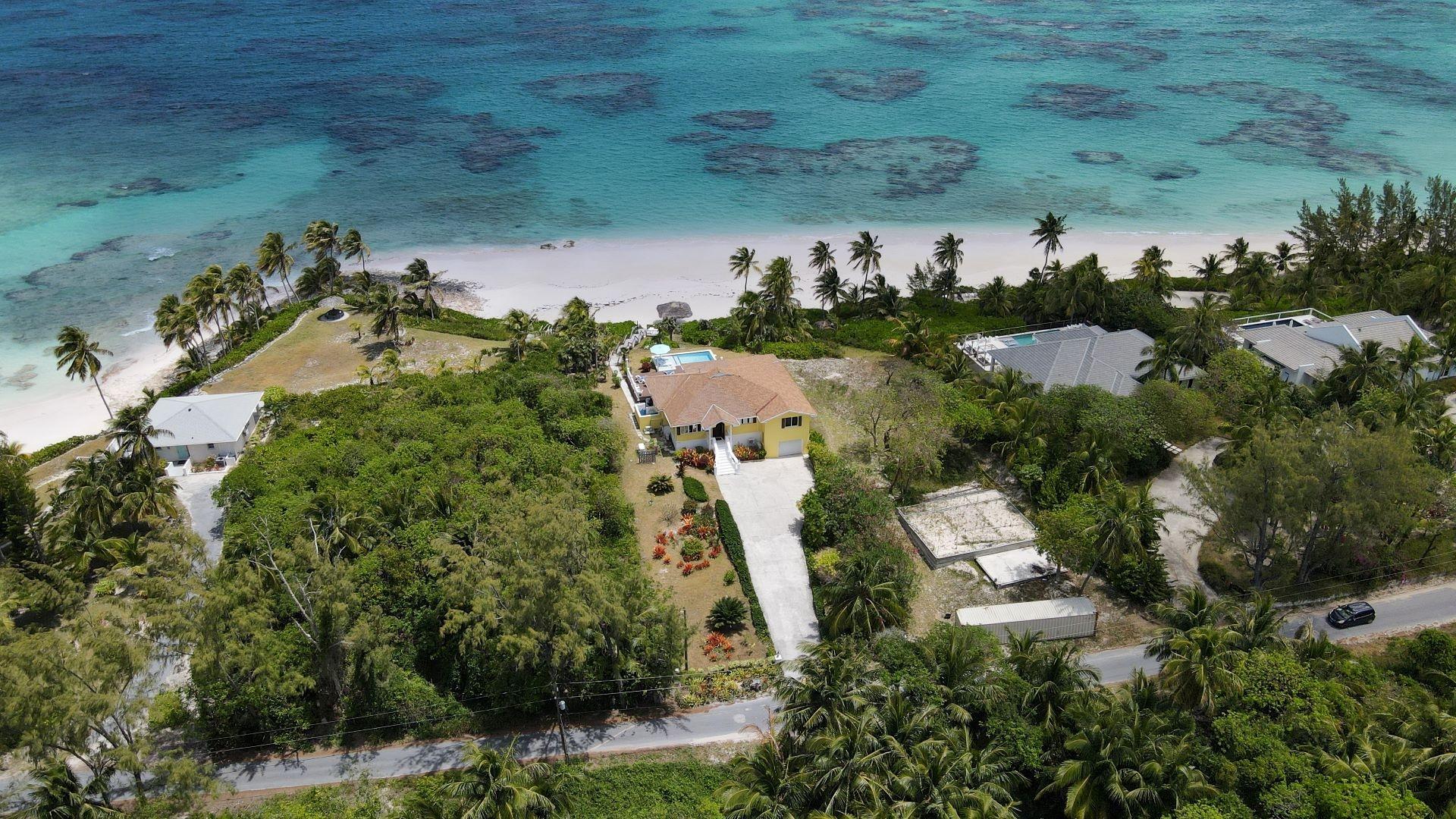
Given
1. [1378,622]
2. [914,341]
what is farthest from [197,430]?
[1378,622]

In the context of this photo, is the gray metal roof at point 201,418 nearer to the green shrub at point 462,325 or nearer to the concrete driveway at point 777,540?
the green shrub at point 462,325

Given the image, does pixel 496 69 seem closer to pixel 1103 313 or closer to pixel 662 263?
pixel 662 263

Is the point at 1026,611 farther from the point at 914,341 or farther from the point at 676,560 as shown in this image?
the point at 914,341

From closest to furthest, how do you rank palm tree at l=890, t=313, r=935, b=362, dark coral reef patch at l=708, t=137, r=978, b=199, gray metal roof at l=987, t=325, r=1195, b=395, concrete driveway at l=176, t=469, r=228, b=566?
concrete driveway at l=176, t=469, r=228, b=566
gray metal roof at l=987, t=325, r=1195, b=395
palm tree at l=890, t=313, r=935, b=362
dark coral reef patch at l=708, t=137, r=978, b=199

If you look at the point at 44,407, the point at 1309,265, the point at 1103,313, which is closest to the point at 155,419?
the point at 44,407

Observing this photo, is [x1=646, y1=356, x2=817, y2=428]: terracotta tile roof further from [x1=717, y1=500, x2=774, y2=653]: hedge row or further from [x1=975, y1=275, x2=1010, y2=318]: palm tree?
[x1=975, y1=275, x2=1010, y2=318]: palm tree

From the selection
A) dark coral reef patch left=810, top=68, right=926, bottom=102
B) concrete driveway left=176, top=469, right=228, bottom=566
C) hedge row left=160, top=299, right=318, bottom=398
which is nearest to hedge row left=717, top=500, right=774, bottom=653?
concrete driveway left=176, top=469, right=228, bottom=566

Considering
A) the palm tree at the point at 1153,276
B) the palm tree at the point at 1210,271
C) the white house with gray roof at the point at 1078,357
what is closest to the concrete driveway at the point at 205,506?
the white house with gray roof at the point at 1078,357
